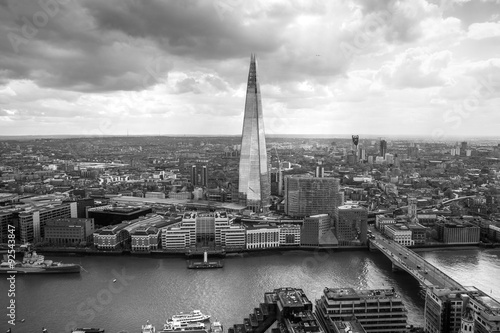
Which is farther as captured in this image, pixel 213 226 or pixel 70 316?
pixel 213 226

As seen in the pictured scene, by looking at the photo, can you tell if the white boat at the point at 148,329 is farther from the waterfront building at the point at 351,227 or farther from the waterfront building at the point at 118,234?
the waterfront building at the point at 351,227

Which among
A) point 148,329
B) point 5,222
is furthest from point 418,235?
point 5,222

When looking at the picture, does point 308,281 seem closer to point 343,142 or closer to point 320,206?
point 320,206

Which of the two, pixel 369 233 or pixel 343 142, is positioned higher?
pixel 343 142

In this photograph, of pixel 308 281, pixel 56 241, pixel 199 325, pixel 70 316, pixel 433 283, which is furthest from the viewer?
pixel 56 241

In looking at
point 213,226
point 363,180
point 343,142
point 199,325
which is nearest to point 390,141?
point 343,142

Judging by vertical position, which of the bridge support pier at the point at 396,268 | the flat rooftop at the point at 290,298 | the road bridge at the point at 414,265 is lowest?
the bridge support pier at the point at 396,268

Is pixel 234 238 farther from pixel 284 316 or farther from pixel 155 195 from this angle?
pixel 155 195

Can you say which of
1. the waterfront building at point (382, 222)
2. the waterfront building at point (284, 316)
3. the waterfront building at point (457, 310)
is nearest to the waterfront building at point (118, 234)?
the waterfront building at point (284, 316)
